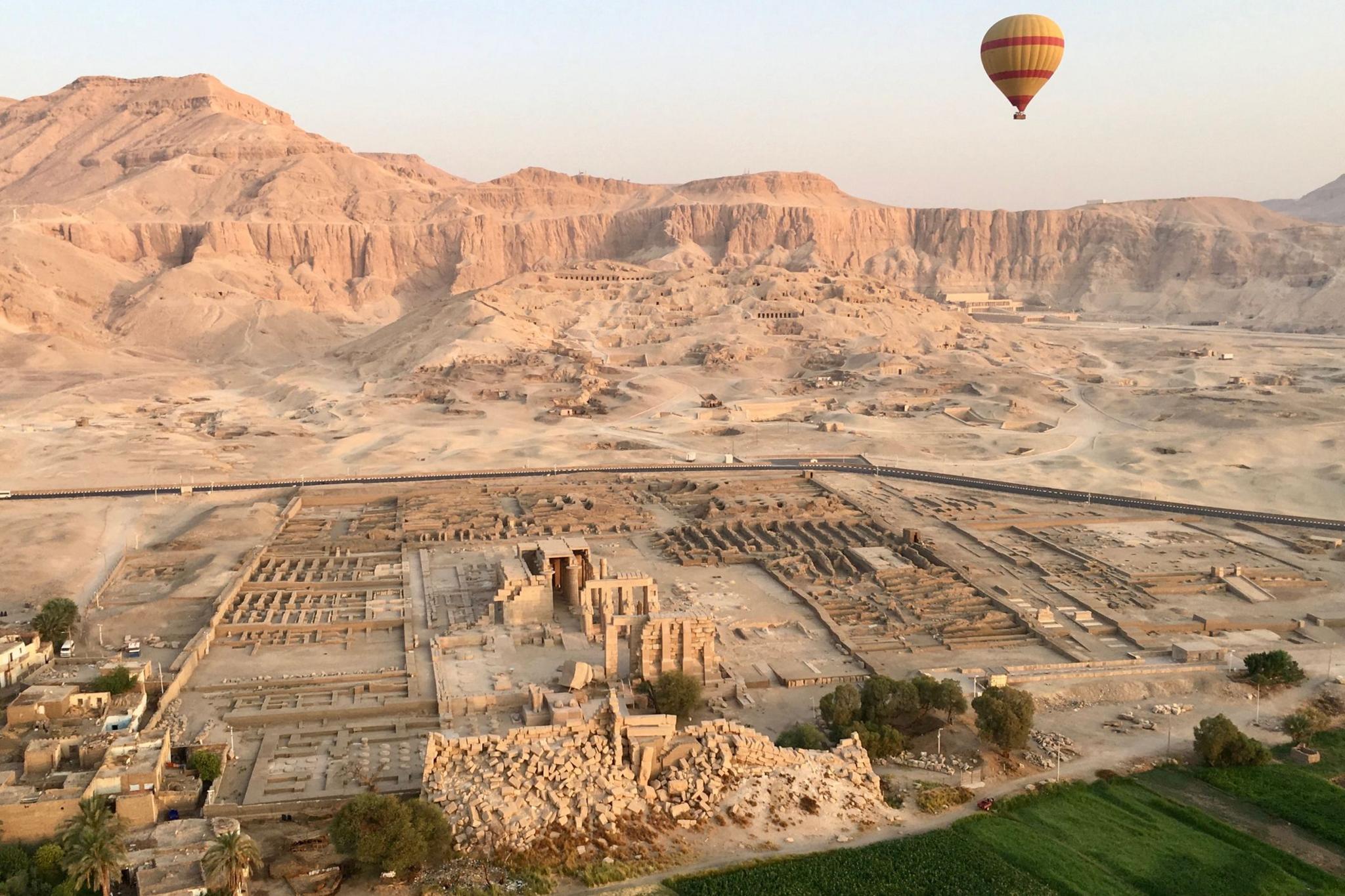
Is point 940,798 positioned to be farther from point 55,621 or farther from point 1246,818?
point 55,621

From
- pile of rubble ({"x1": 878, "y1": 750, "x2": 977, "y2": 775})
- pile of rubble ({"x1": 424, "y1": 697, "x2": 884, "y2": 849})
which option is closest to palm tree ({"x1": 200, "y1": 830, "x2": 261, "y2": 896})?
pile of rubble ({"x1": 424, "y1": 697, "x2": 884, "y2": 849})

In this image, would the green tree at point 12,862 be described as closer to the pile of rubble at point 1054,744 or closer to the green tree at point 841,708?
the green tree at point 841,708

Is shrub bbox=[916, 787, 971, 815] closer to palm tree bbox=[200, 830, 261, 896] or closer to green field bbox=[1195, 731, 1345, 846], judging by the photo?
green field bbox=[1195, 731, 1345, 846]

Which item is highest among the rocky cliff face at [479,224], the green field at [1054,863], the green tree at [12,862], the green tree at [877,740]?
the rocky cliff face at [479,224]

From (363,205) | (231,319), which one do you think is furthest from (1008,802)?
(363,205)

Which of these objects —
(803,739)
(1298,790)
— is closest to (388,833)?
(803,739)

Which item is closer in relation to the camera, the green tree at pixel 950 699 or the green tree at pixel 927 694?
the green tree at pixel 950 699

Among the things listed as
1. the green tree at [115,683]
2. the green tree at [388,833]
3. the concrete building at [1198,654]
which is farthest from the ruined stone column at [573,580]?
the concrete building at [1198,654]
